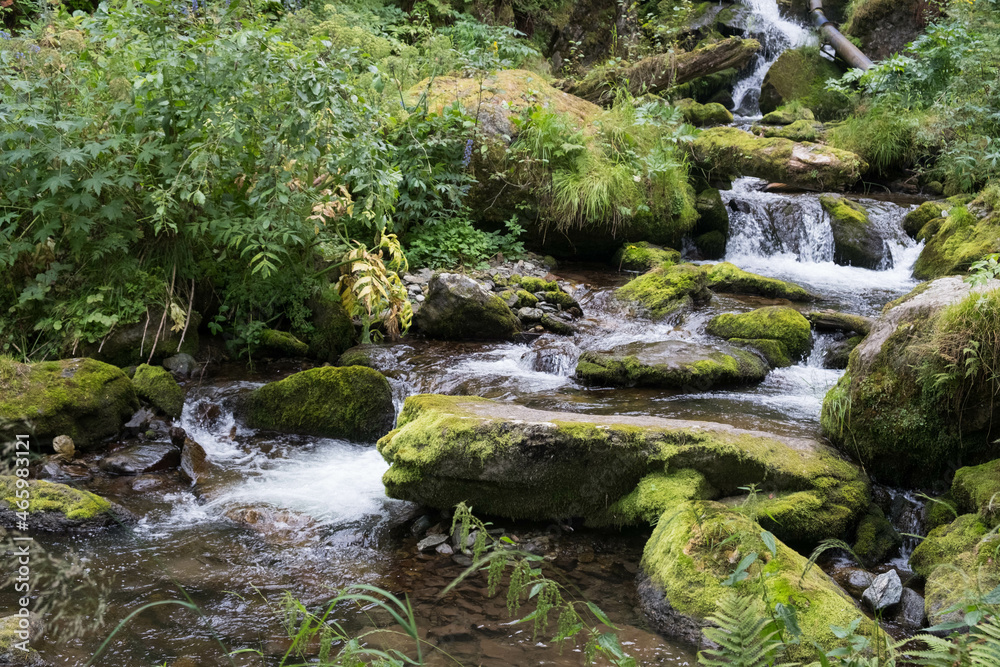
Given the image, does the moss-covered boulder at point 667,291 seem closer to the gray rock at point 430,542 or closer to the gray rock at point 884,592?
the gray rock at point 884,592

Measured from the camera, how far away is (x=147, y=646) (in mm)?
2719

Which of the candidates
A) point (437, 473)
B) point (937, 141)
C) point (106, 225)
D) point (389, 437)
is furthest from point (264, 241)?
point (937, 141)

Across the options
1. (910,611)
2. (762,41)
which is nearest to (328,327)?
(910,611)

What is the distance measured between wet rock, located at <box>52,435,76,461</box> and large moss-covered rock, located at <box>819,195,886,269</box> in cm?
909

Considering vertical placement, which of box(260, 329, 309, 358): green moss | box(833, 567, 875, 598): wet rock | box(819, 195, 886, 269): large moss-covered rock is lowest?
box(833, 567, 875, 598): wet rock

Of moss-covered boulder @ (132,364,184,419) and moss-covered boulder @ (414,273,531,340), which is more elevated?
moss-covered boulder @ (414,273,531,340)

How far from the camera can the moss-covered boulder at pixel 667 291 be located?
7.30 metres

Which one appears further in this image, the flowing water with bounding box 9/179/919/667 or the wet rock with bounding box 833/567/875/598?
the wet rock with bounding box 833/567/875/598

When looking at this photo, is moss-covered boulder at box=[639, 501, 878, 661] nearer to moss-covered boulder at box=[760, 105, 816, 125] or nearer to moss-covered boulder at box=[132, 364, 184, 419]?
moss-covered boulder at box=[132, 364, 184, 419]

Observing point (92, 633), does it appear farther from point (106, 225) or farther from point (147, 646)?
point (106, 225)

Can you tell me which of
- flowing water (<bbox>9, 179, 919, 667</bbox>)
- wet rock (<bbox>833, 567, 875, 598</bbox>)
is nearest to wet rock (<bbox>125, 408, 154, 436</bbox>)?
flowing water (<bbox>9, 179, 919, 667</bbox>)

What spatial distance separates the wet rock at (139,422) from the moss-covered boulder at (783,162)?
27.9 feet

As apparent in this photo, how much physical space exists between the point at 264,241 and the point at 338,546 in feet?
8.63

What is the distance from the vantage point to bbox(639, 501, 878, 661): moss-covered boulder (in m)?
2.75
